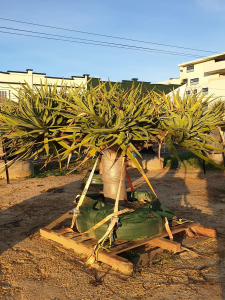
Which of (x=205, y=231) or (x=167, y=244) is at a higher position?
(x=167, y=244)

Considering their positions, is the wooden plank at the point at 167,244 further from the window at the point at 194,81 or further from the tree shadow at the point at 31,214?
the window at the point at 194,81

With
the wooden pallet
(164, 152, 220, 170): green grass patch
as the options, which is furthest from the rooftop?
the wooden pallet

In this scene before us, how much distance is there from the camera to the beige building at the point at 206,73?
46.2 metres

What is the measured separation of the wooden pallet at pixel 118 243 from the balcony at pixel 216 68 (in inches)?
1941

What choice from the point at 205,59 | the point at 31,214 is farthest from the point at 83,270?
the point at 205,59

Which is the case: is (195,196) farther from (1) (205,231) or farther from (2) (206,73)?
(2) (206,73)

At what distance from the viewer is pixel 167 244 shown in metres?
4.76

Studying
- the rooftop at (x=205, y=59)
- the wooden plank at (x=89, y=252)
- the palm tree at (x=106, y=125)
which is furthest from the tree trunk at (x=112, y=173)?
the rooftop at (x=205, y=59)

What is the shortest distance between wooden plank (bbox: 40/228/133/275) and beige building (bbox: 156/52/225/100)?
44.3 meters

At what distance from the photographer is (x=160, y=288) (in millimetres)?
3771

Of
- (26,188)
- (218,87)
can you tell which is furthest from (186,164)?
(218,87)

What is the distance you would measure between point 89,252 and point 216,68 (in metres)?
51.5

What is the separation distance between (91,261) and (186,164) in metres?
11.3

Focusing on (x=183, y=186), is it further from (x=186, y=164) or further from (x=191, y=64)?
(x=191, y=64)
